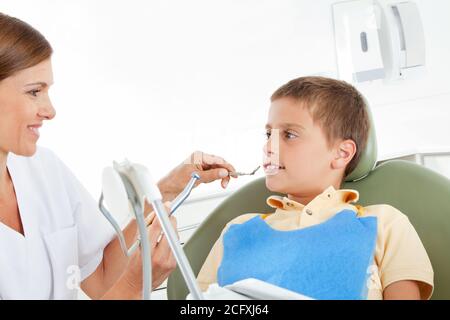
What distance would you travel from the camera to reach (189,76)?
244 centimetres

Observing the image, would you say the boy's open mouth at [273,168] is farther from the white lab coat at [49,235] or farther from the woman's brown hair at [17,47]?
the woman's brown hair at [17,47]

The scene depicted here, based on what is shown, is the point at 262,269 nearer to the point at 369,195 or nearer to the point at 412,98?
the point at 369,195

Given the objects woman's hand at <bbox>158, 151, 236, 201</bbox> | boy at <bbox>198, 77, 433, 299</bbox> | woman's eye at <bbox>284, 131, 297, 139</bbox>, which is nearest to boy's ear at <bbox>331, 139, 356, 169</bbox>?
boy at <bbox>198, 77, 433, 299</bbox>

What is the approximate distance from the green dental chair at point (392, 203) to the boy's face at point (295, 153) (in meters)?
0.09

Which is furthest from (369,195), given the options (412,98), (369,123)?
(412,98)

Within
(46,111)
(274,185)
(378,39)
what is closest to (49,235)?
(46,111)

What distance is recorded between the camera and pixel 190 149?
243 centimetres

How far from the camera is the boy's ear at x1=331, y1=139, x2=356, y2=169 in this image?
1399mm

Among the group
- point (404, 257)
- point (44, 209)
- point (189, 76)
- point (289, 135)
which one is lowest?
point (404, 257)

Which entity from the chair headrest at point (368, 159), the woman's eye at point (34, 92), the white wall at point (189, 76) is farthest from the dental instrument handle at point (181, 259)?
the white wall at point (189, 76)

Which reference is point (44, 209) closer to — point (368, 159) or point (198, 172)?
point (198, 172)

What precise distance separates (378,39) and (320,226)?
1716 millimetres

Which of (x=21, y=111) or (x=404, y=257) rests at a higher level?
(x=21, y=111)
